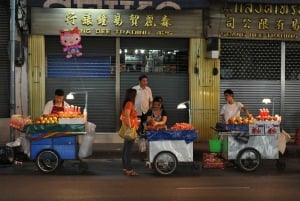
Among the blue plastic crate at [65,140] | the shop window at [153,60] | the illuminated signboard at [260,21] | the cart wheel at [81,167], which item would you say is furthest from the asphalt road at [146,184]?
the illuminated signboard at [260,21]

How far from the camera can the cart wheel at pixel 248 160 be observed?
13047 millimetres

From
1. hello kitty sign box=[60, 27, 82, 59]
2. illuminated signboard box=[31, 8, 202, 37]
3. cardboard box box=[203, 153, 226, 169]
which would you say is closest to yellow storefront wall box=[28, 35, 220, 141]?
illuminated signboard box=[31, 8, 202, 37]

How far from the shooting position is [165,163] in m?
12.4

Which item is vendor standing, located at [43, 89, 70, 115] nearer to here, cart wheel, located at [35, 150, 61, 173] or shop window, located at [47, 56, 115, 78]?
cart wheel, located at [35, 150, 61, 173]

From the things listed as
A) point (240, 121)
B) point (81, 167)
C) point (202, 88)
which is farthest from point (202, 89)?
point (81, 167)

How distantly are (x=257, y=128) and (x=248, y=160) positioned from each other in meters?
0.75

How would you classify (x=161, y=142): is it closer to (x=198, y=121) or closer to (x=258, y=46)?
(x=198, y=121)

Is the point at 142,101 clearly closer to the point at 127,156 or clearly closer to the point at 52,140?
the point at 127,156

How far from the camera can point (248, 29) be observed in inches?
709

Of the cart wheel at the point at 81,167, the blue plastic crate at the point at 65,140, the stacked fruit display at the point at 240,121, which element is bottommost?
the cart wheel at the point at 81,167

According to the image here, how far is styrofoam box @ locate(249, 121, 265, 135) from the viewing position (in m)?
13.0

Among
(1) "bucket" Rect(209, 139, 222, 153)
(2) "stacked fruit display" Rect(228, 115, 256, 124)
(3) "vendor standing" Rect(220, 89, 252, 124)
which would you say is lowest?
(1) "bucket" Rect(209, 139, 222, 153)

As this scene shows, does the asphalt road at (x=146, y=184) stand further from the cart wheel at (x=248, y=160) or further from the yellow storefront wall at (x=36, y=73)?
the yellow storefront wall at (x=36, y=73)

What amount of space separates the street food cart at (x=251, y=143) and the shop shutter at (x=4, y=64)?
739cm
